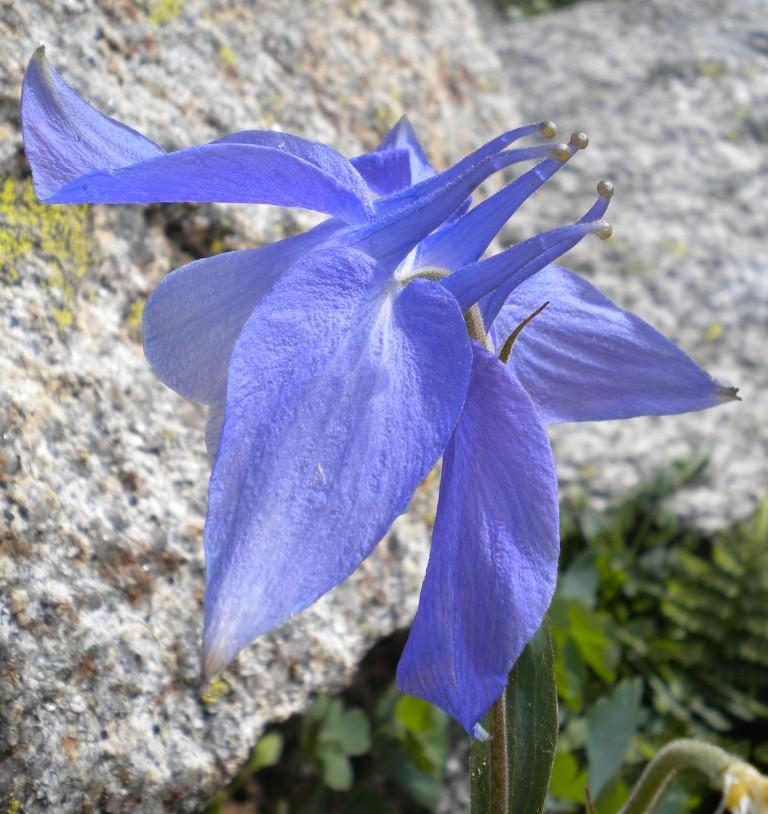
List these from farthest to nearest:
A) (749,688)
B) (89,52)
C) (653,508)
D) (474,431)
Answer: (653,508) < (749,688) < (89,52) < (474,431)

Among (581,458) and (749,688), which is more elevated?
(581,458)

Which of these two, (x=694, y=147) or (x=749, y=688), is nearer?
(x=749, y=688)

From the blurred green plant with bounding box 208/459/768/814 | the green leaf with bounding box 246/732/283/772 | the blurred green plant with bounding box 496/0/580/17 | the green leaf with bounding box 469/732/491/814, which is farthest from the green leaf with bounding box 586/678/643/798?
the blurred green plant with bounding box 496/0/580/17

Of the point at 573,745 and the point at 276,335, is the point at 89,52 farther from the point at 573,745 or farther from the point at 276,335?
the point at 573,745

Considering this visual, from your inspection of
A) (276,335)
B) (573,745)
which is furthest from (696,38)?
(276,335)

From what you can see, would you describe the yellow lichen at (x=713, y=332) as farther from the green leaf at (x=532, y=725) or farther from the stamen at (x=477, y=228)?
the stamen at (x=477, y=228)

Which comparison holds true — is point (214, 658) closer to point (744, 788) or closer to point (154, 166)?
point (154, 166)

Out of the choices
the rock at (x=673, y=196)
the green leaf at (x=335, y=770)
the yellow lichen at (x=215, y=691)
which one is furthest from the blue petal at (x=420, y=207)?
the rock at (x=673, y=196)
